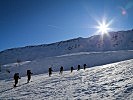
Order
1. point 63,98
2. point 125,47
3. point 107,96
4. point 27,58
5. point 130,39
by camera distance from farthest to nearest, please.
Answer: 1. point 27,58
2. point 130,39
3. point 125,47
4. point 63,98
5. point 107,96

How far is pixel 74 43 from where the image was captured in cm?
19412

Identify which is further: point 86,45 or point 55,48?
point 55,48

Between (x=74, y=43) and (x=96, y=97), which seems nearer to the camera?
(x=96, y=97)

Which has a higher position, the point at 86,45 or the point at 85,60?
the point at 86,45

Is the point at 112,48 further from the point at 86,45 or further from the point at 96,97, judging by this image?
the point at 96,97

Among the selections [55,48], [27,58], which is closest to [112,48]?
[55,48]

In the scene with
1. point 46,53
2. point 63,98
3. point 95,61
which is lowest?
point 63,98

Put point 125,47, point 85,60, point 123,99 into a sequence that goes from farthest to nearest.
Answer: point 125,47 < point 85,60 < point 123,99

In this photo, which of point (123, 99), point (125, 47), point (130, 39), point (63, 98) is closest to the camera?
point (123, 99)

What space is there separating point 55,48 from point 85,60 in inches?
4450

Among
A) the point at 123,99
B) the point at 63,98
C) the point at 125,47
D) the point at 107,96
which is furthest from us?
the point at 125,47

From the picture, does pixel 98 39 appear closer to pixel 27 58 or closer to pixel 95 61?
pixel 27 58

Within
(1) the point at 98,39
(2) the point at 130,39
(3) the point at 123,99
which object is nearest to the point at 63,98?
(3) the point at 123,99

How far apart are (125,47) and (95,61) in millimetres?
83868
